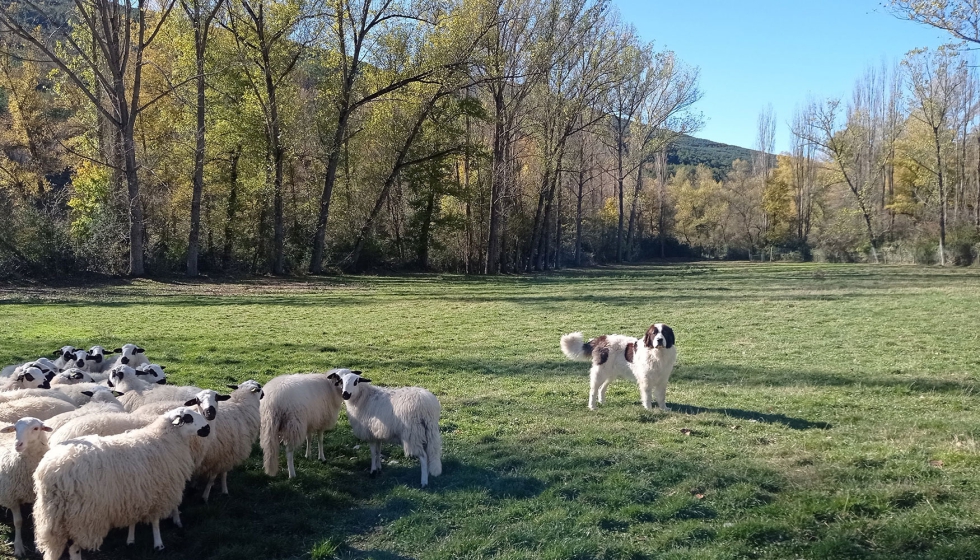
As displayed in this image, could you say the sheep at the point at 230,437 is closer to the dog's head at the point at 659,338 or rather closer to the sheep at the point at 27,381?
the sheep at the point at 27,381

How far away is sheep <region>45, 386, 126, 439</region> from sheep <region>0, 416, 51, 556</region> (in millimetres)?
386

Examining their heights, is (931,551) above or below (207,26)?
below

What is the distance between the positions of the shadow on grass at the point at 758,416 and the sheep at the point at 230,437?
6.18 meters

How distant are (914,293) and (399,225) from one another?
33.4m

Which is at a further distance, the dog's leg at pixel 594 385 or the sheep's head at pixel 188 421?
the dog's leg at pixel 594 385

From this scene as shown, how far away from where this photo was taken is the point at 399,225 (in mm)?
49562

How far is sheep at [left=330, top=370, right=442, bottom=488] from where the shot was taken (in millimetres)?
7129

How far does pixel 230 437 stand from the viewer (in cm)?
704

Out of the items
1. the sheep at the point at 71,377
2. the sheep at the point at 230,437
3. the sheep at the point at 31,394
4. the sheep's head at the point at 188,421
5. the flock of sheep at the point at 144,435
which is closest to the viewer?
the flock of sheep at the point at 144,435

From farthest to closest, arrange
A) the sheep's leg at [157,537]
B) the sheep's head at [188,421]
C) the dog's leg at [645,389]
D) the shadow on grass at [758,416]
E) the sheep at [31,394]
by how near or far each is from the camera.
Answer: the dog's leg at [645,389]
the shadow on grass at [758,416]
the sheep at [31,394]
the sheep's head at [188,421]
the sheep's leg at [157,537]

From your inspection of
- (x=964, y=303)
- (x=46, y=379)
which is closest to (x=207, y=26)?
(x=46, y=379)

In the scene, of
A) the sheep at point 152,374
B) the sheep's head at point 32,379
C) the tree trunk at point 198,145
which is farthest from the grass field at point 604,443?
the tree trunk at point 198,145

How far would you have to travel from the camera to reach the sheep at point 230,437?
271 inches

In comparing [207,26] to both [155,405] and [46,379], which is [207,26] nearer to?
[46,379]
